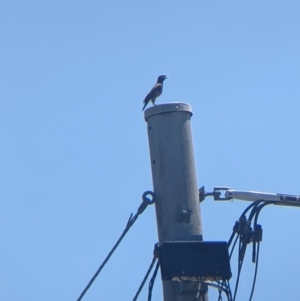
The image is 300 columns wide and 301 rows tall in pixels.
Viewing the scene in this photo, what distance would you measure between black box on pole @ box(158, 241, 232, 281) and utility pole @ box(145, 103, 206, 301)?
91 mm

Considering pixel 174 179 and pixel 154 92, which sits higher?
pixel 154 92

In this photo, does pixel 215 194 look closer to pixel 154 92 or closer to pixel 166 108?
pixel 166 108

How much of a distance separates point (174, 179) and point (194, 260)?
21.5 inches

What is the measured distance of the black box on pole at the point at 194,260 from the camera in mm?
5176

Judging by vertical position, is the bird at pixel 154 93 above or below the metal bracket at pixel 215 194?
above

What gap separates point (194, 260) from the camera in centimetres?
525

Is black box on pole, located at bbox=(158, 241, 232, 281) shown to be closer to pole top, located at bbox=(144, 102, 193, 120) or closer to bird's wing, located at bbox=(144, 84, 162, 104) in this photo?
pole top, located at bbox=(144, 102, 193, 120)

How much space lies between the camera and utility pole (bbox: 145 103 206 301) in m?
5.27

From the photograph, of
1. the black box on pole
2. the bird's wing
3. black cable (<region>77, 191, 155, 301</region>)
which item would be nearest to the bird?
the bird's wing

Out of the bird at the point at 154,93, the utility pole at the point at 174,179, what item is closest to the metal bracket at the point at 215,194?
the utility pole at the point at 174,179

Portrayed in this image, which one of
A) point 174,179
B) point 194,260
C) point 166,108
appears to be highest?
point 166,108

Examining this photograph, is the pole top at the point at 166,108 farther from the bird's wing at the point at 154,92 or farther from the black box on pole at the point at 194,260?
the bird's wing at the point at 154,92

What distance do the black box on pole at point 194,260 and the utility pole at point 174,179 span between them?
9 cm

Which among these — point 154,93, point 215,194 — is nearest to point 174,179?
point 215,194
